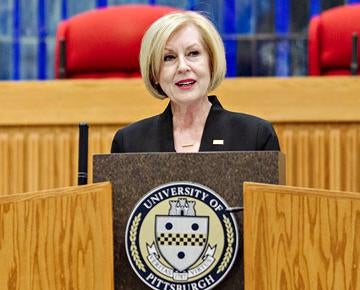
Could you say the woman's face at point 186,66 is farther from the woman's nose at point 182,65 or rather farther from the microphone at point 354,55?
the microphone at point 354,55

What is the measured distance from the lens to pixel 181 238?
78 centimetres

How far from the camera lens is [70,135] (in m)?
1.45

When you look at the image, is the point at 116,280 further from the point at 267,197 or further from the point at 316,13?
the point at 316,13

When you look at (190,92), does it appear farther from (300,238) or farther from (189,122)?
(300,238)


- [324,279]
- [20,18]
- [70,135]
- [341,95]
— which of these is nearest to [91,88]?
[70,135]

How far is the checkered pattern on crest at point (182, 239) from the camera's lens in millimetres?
777

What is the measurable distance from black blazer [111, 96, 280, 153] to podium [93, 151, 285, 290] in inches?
3.2

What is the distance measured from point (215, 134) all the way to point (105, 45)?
0.69 meters

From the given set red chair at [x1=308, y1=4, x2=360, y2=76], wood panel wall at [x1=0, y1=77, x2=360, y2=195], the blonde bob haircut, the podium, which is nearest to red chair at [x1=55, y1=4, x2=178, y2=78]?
wood panel wall at [x1=0, y1=77, x2=360, y2=195]

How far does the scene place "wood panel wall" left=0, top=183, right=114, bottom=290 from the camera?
0.77 metres

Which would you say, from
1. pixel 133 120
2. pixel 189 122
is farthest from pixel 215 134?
pixel 133 120

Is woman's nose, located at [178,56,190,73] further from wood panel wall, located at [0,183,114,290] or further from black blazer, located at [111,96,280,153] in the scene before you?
wood panel wall, located at [0,183,114,290]

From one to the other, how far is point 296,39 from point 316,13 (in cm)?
7

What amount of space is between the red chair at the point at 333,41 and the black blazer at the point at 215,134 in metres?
0.67
